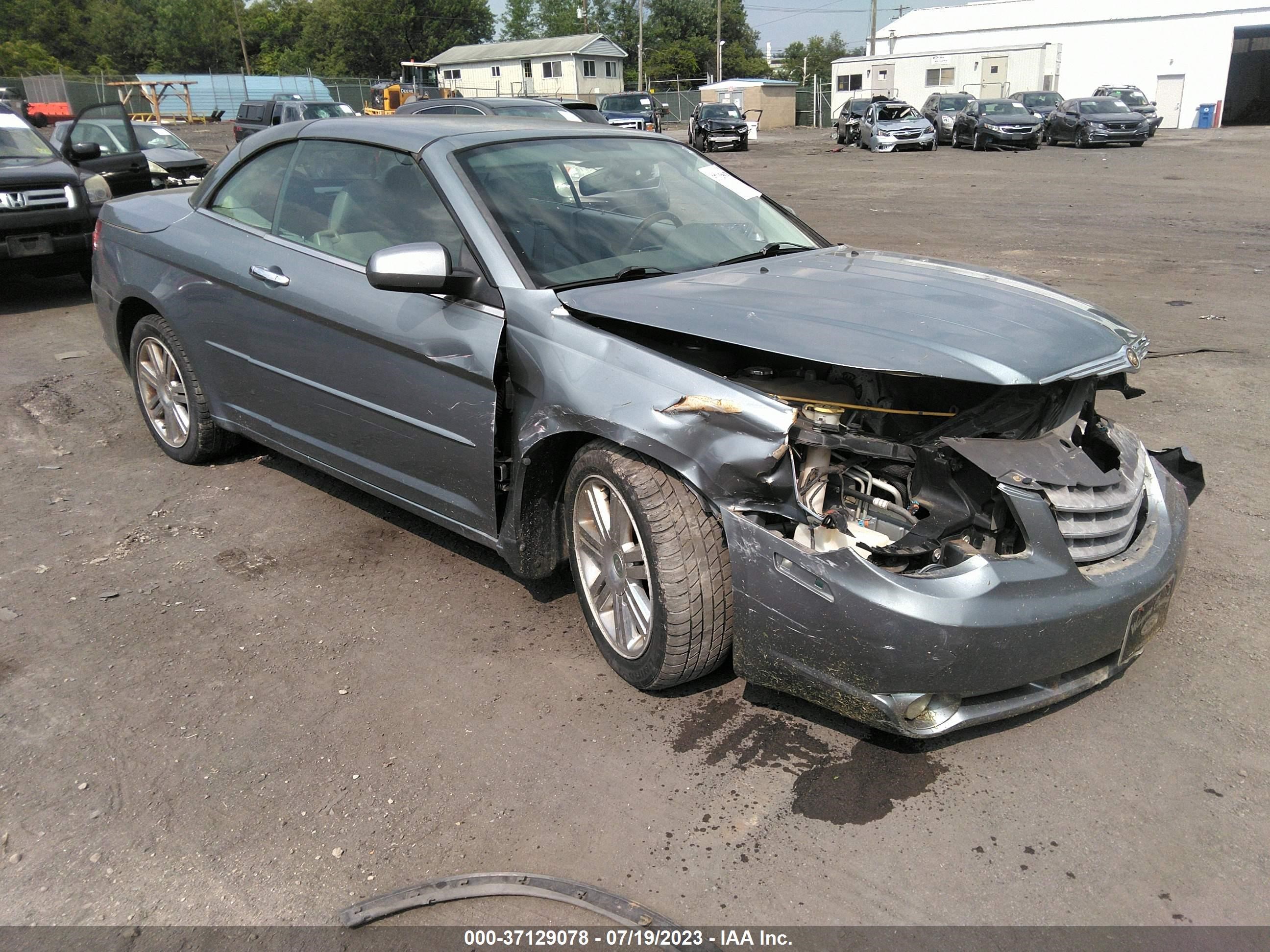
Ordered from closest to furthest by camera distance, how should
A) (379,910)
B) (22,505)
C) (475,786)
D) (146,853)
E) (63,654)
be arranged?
1. (379,910)
2. (146,853)
3. (475,786)
4. (63,654)
5. (22,505)

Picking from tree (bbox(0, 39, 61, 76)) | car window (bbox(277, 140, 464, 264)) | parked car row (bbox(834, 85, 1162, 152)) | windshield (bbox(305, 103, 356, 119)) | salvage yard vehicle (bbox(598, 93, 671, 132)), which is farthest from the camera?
tree (bbox(0, 39, 61, 76))

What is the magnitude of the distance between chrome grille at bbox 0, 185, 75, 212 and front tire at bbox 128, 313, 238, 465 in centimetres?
477

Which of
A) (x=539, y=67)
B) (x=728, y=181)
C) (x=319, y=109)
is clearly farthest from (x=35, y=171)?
(x=539, y=67)

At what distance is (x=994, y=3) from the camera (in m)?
Answer: 51.9

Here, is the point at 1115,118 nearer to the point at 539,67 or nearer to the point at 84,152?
the point at 84,152

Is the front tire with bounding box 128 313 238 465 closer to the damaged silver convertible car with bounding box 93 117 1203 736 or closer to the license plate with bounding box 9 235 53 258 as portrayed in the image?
the damaged silver convertible car with bounding box 93 117 1203 736

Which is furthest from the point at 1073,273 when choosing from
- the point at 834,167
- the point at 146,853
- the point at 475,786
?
the point at 834,167

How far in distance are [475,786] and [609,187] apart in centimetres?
238

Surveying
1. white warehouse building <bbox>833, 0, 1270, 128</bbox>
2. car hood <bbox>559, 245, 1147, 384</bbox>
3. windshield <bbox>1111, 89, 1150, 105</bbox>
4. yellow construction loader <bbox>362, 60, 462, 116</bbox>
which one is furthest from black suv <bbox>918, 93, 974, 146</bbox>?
car hood <bbox>559, 245, 1147, 384</bbox>

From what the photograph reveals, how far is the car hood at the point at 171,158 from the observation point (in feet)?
53.5

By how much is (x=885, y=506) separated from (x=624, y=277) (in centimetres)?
127

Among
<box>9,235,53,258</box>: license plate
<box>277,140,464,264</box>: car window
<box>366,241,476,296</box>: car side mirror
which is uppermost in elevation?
<box>277,140,464,264</box>: car window

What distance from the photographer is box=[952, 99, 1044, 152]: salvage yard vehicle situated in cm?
2834

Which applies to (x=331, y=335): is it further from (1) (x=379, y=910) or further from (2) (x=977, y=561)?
(2) (x=977, y=561)
